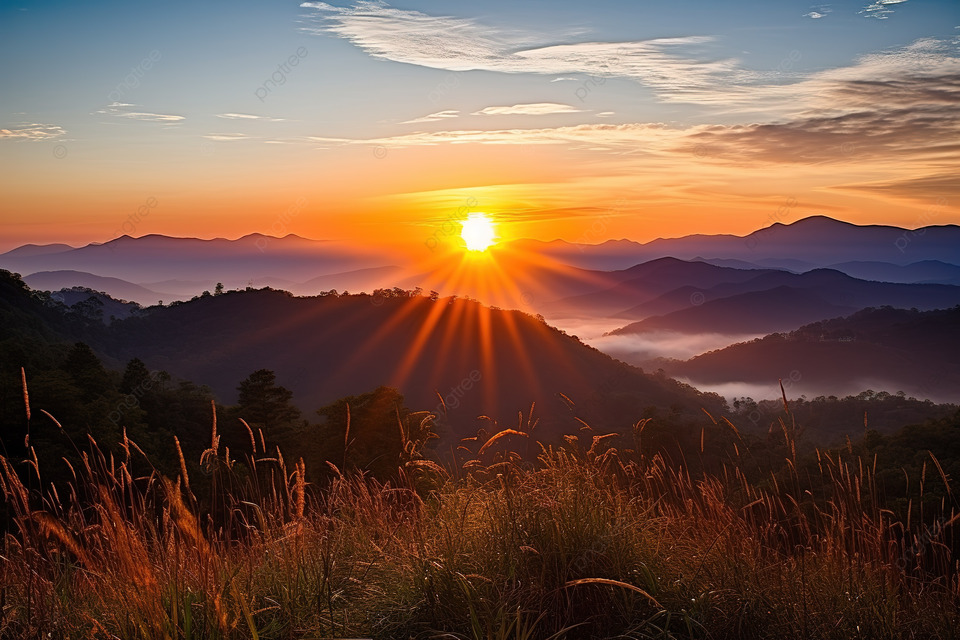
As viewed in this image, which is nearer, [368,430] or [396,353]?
[368,430]

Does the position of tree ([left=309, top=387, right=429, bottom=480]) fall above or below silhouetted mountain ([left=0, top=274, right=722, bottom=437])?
above

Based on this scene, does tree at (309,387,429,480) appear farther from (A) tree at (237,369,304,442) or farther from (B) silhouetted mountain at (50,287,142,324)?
(B) silhouetted mountain at (50,287,142,324)

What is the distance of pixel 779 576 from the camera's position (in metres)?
4.20

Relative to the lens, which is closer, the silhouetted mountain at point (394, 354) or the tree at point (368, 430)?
the tree at point (368, 430)

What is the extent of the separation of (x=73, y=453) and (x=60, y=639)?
64.4ft

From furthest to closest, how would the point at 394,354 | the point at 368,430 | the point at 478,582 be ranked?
the point at 394,354 < the point at 368,430 < the point at 478,582

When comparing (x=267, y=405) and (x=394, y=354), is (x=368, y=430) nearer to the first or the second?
(x=267, y=405)

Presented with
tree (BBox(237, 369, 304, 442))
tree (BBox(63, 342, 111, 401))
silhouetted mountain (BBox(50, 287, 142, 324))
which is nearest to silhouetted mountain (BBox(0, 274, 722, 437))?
silhouetted mountain (BBox(50, 287, 142, 324))

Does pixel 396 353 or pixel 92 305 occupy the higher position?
pixel 92 305

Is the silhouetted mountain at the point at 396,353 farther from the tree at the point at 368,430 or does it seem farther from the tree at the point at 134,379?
the tree at the point at 368,430

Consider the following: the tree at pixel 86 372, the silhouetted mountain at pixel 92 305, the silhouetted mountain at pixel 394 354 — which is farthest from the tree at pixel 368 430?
the silhouetted mountain at pixel 92 305

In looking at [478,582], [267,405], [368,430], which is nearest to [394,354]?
[267,405]

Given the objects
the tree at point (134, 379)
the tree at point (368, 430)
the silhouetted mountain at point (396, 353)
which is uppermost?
the tree at point (134, 379)

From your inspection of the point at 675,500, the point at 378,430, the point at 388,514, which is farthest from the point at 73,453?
the point at 675,500
